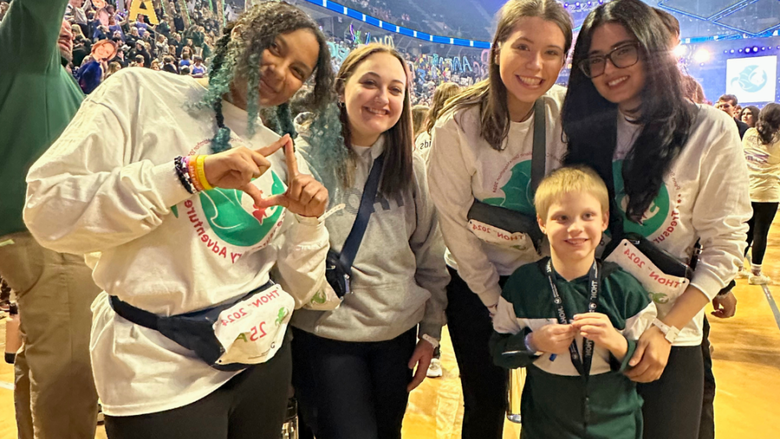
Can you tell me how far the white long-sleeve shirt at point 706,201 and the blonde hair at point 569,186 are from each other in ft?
0.25

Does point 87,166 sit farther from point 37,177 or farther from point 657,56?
point 657,56

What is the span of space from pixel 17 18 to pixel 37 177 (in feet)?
2.78

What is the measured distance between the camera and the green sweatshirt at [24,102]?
4.83 ft

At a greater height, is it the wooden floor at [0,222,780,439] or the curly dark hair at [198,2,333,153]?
the curly dark hair at [198,2,333,153]

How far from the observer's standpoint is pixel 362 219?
4.95 ft

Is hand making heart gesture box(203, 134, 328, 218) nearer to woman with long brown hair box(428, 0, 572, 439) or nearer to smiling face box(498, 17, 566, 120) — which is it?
woman with long brown hair box(428, 0, 572, 439)

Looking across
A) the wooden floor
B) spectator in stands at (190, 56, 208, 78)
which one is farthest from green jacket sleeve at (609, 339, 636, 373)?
the wooden floor

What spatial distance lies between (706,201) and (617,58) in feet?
1.43

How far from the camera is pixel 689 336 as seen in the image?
1366mm

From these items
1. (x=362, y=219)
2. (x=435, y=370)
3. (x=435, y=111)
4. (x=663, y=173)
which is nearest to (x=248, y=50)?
(x=362, y=219)

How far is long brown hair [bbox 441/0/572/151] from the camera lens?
1386mm

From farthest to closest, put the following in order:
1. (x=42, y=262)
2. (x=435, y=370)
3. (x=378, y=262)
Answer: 1. (x=435, y=370)
2. (x=42, y=262)
3. (x=378, y=262)

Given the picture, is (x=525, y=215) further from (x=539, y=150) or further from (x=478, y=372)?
(x=478, y=372)

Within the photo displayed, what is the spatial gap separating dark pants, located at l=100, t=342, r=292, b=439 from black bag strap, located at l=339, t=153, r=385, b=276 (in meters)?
0.32
